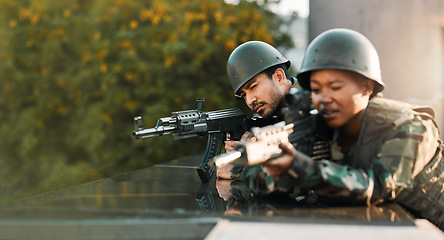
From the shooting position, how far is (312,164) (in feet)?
7.30

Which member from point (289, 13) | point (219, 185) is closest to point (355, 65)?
point (219, 185)

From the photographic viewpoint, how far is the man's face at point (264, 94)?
324 cm

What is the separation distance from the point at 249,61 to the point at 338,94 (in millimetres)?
993

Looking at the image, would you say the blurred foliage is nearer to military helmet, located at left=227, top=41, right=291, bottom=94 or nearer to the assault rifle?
the assault rifle

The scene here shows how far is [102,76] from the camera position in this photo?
7273 mm

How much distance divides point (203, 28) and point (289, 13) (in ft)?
4.76

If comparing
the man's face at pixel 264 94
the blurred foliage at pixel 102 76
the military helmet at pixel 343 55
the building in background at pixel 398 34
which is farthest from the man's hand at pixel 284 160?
the blurred foliage at pixel 102 76

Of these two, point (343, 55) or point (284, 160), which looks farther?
point (343, 55)

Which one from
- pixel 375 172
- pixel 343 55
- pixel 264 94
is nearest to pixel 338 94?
pixel 343 55

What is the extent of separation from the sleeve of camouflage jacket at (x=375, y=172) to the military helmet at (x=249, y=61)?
3.44ft

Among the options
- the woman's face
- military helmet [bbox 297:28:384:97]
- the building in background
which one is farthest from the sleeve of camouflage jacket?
the building in background

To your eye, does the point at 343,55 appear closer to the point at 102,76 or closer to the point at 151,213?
the point at 151,213

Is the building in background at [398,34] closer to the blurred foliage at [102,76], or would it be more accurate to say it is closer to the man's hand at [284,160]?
the blurred foliage at [102,76]

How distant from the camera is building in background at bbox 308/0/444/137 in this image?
17.7 ft
